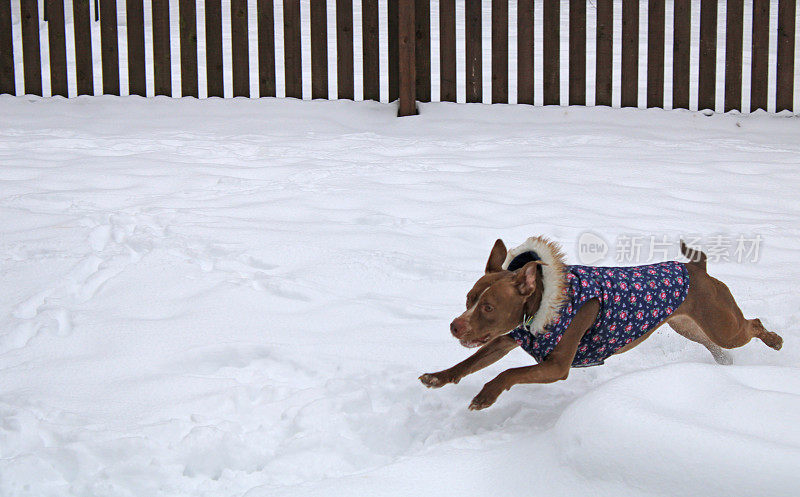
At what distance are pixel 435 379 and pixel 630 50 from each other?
5.12m

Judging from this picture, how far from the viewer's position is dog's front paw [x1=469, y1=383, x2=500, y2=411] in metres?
2.46

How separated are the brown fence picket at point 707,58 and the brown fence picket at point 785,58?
62cm

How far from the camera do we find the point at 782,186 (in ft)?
16.8

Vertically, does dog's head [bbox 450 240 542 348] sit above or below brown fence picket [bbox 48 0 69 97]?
below

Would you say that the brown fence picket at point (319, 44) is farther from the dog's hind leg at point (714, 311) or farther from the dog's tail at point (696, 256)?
the dog's hind leg at point (714, 311)

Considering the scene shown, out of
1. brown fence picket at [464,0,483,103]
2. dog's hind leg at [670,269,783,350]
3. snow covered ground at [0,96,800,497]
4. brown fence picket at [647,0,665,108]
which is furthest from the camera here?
brown fence picket at [647,0,665,108]

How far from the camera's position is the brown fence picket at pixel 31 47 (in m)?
6.39

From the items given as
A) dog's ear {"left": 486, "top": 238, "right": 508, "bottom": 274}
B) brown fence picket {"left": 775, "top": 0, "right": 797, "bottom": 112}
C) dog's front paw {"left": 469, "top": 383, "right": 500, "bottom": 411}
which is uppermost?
brown fence picket {"left": 775, "top": 0, "right": 797, "bottom": 112}

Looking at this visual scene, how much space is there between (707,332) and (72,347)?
2.35 m

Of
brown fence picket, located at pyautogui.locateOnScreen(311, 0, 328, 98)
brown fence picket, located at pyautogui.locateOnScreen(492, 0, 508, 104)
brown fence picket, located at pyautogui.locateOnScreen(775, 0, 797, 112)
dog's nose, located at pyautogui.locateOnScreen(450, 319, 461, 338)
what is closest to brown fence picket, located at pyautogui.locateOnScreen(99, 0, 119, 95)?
brown fence picket, located at pyautogui.locateOnScreen(311, 0, 328, 98)

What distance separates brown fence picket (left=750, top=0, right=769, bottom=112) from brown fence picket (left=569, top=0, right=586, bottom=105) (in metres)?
1.59

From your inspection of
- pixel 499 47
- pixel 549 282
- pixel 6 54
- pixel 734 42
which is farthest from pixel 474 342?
pixel 6 54

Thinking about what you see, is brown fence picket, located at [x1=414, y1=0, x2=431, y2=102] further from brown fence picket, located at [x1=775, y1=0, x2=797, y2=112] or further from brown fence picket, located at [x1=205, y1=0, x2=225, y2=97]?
brown fence picket, located at [x1=775, y1=0, x2=797, y2=112]

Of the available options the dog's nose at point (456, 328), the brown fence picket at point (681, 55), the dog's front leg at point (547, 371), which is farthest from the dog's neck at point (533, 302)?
the brown fence picket at point (681, 55)
